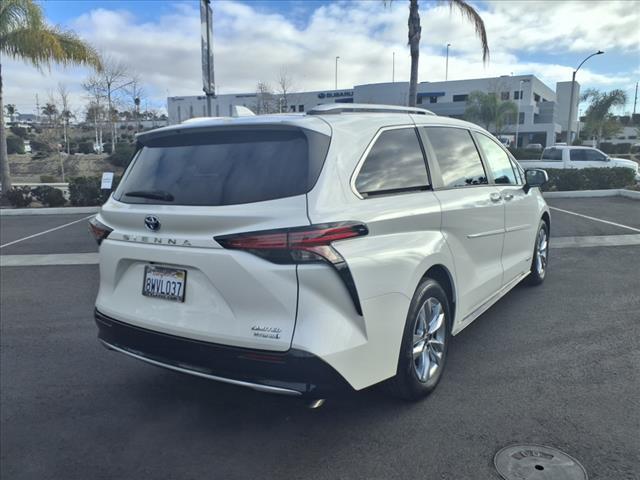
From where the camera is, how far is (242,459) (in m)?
2.77

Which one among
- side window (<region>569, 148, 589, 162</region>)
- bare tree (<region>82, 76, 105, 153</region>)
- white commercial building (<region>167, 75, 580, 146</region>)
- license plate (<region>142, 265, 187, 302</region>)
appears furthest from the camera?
white commercial building (<region>167, 75, 580, 146</region>)

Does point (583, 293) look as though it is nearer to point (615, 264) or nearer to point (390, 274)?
point (615, 264)

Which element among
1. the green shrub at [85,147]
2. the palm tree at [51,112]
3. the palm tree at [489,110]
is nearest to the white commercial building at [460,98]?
the palm tree at [489,110]

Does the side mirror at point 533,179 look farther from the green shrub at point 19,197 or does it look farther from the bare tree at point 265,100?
the bare tree at point 265,100

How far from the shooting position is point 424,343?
330 cm

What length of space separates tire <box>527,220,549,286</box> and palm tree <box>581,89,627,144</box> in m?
A: 58.0

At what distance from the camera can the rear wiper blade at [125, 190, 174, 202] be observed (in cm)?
290

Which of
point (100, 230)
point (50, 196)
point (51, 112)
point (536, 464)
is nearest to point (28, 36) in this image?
point (50, 196)

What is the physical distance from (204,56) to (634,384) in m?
6.89

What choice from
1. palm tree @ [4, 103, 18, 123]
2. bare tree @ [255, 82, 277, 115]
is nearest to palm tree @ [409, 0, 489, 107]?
bare tree @ [255, 82, 277, 115]

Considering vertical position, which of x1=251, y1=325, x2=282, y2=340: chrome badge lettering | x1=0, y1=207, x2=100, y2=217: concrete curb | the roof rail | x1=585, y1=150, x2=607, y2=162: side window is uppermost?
the roof rail

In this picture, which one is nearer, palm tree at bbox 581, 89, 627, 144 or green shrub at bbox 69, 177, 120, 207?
green shrub at bbox 69, 177, 120, 207

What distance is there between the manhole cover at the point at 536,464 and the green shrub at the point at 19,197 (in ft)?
52.5

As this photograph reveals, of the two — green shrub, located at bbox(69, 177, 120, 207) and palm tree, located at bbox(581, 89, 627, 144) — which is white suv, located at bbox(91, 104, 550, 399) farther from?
palm tree, located at bbox(581, 89, 627, 144)
